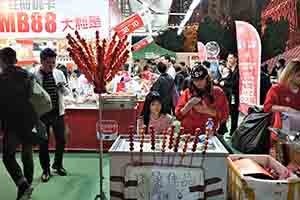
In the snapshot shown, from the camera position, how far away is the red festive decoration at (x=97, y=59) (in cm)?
308

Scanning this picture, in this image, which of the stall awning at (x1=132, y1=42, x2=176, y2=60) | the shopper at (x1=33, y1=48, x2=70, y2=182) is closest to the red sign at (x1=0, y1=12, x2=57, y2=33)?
the shopper at (x1=33, y1=48, x2=70, y2=182)

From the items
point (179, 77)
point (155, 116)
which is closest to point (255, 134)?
point (155, 116)

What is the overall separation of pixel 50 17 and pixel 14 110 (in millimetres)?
2640

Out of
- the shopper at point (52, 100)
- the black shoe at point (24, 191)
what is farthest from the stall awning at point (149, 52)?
the black shoe at point (24, 191)

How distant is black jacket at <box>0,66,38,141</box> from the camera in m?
3.09

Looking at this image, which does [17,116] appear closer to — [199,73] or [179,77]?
[199,73]

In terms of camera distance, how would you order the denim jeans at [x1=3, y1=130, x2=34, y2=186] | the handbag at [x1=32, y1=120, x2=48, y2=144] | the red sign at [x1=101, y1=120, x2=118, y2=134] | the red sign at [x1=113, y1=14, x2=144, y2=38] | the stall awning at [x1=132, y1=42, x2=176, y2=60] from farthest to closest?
1. the stall awning at [x1=132, y1=42, x2=176, y2=60]
2. the red sign at [x1=113, y1=14, x2=144, y2=38]
3. the red sign at [x1=101, y1=120, x2=118, y2=134]
4. the handbag at [x1=32, y1=120, x2=48, y2=144]
5. the denim jeans at [x1=3, y1=130, x2=34, y2=186]

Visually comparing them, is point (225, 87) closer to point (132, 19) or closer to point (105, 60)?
point (132, 19)

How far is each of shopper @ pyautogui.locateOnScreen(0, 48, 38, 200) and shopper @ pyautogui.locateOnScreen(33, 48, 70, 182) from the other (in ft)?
1.77

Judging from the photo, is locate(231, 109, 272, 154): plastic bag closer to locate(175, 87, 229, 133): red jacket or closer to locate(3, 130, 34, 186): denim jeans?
locate(175, 87, 229, 133): red jacket

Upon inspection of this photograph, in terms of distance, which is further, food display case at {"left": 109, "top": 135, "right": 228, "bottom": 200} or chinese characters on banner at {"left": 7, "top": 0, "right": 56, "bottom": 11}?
chinese characters on banner at {"left": 7, "top": 0, "right": 56, "bottom": 11}

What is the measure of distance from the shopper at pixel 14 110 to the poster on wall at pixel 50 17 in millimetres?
2391

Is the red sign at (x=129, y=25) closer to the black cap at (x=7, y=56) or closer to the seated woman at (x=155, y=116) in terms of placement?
the seated woman at (x=155, y=116)

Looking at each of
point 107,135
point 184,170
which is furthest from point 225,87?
point 184,170
